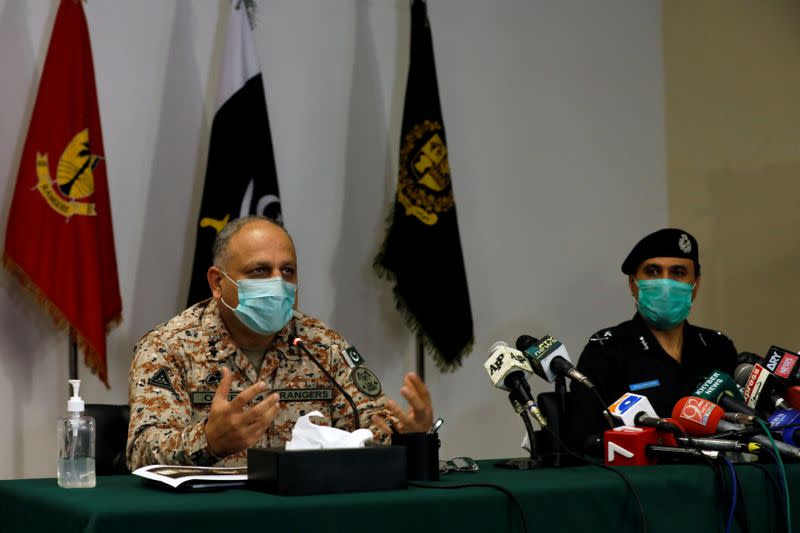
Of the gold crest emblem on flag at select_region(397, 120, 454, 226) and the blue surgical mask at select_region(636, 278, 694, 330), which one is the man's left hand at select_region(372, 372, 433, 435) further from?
the gold crest emblem on flag at select_region(397, 120, 454, 226)

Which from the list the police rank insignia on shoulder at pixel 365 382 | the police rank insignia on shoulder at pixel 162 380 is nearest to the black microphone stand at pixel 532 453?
the police rank insignia on shoulder at pixel 365 382

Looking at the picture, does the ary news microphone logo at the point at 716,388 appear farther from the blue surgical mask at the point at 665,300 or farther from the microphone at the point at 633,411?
the blue surgical mask at the point at 665,300

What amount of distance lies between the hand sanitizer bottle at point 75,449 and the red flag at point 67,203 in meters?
1.76

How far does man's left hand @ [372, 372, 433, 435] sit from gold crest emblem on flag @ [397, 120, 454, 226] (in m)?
2.08

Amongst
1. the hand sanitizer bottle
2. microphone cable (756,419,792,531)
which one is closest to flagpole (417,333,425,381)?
microphone cable (756,419,792,531)

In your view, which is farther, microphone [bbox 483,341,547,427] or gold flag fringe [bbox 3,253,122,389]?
gold flag fringe [bbox 3,253,122,389]

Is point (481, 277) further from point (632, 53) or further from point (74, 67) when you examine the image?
point (74, 67)

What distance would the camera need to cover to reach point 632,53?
17.5 feet

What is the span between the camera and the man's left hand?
2.31 metres

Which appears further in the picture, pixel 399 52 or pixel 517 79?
pixel 517 79

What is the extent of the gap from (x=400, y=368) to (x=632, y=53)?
201 centimetres

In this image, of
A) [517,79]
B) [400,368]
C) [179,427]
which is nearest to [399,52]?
[517,79]

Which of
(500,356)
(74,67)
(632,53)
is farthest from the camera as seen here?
(632,53)

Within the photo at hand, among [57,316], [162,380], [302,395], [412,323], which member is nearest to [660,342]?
[412,323]
